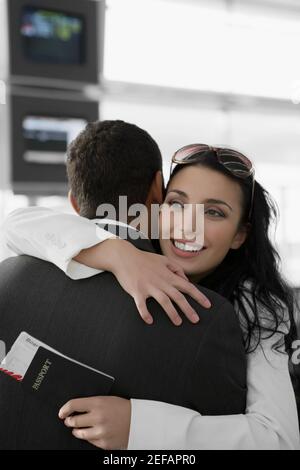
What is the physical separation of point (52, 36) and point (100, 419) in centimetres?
295

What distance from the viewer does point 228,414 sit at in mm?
997

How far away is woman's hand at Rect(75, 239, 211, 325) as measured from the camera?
3.03ft

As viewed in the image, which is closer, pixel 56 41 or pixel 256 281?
pixel 256 281

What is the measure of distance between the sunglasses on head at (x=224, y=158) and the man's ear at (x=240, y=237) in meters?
0.15

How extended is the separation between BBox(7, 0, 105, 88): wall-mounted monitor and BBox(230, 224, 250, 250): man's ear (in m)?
2.21

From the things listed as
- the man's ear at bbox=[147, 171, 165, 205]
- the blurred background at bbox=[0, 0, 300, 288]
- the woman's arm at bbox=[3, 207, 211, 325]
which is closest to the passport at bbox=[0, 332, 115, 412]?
the woman's arm at bbox=[3, 207, 211, 325]

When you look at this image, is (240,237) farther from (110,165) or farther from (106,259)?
(106,259)

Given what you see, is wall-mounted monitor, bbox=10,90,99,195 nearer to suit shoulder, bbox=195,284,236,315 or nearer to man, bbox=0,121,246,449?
man, bbox=0,121,246,449

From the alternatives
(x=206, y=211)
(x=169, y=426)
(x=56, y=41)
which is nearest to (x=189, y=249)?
(x=206, y=211)

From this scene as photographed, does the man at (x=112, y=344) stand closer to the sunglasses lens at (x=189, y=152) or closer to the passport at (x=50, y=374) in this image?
the passport at (x=50, y=374)

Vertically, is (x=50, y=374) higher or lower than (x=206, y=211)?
lower

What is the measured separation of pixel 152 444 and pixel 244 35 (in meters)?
3.57

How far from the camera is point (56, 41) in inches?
134
